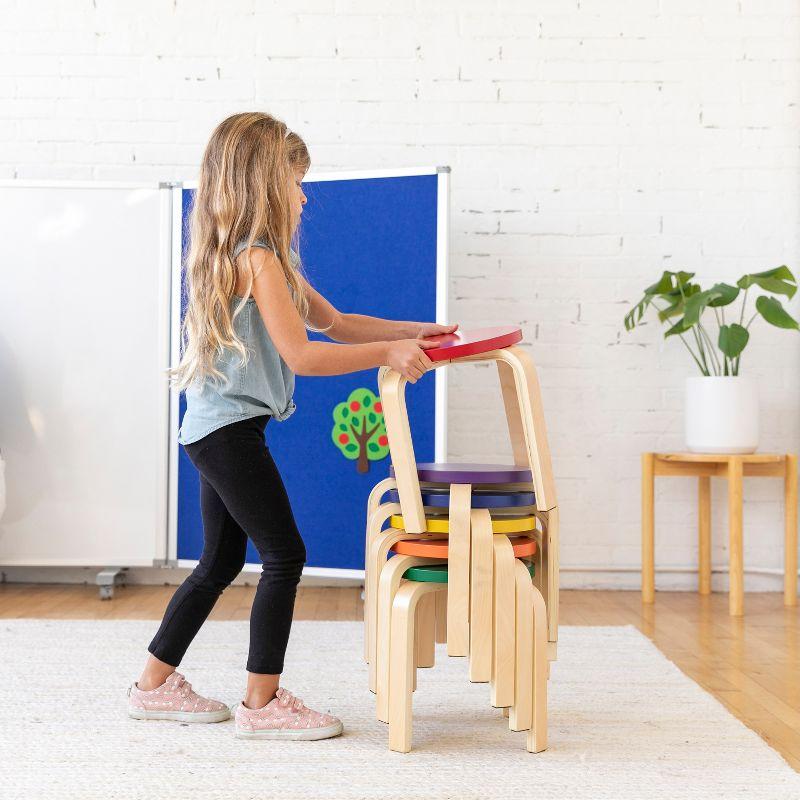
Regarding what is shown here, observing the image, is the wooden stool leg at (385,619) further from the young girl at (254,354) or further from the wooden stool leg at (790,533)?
the wooden stool leg at (790,533)

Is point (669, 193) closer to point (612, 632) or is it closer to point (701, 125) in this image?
point (701, 125)

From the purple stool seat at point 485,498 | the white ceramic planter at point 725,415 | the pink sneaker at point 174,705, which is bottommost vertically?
the pink sneaker at point 174,705

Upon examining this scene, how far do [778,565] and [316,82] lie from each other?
2.20 m

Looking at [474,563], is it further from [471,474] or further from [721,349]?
[721,349]

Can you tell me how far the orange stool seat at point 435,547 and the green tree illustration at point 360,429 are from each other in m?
1.18

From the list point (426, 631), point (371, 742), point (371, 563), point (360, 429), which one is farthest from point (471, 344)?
point (360, 429)

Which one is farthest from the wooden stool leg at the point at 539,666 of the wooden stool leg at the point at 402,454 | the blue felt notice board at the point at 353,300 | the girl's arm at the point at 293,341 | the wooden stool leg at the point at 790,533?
the wooden stool leg at the point at 790,533

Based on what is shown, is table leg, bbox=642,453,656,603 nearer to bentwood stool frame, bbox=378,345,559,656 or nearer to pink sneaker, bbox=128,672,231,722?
bentwood stool frame, bbox=378,345,559,656

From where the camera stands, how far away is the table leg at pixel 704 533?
10.1 feet

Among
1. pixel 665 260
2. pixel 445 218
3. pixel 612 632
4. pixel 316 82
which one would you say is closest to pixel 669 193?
pixel 665 260

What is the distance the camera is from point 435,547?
153 centimetres

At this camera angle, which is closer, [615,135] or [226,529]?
[226,529]

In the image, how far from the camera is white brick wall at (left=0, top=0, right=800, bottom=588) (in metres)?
3.14

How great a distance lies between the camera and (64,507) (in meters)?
2.97
